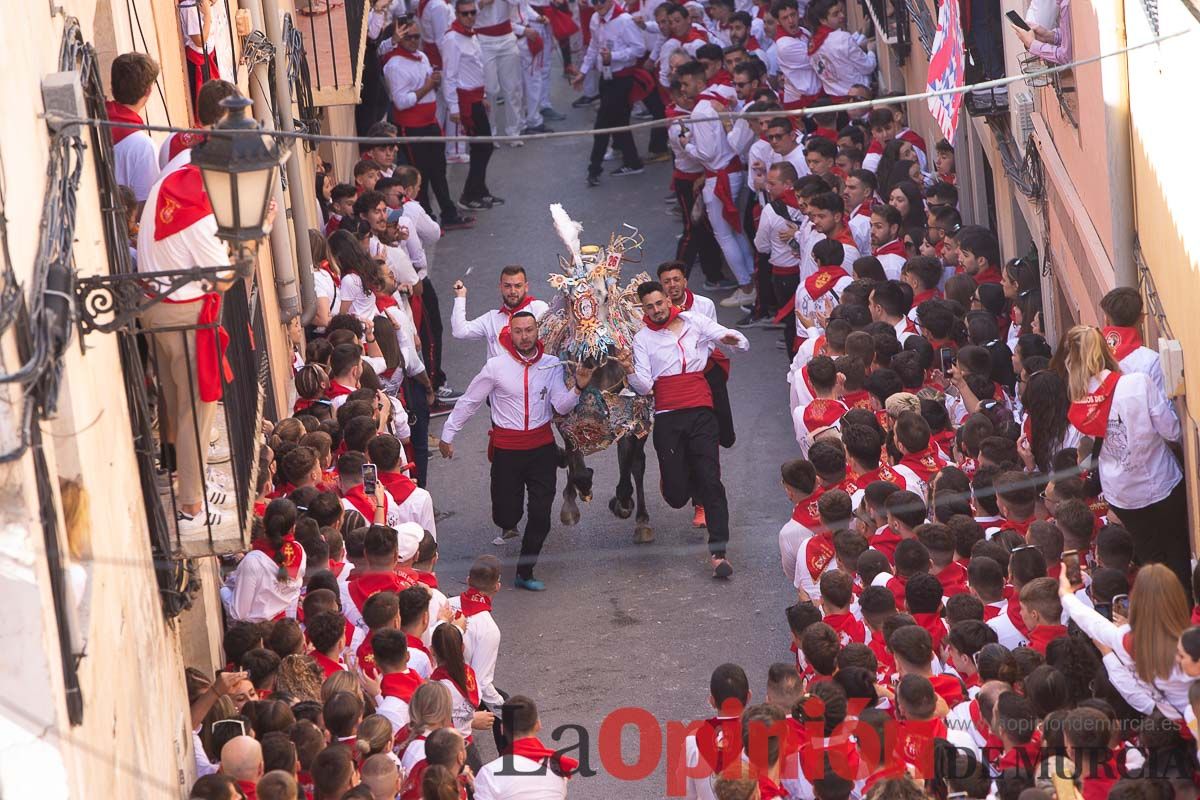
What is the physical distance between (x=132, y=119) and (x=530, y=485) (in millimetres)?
4627

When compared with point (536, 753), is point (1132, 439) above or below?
above

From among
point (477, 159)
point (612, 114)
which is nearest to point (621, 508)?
point (477, 159)

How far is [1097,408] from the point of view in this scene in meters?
8.68

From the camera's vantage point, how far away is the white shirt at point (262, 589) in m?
8.87

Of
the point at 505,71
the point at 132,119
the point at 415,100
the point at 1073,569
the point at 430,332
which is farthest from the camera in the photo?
the point at 505,71

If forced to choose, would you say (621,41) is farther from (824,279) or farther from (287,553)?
(287,553)

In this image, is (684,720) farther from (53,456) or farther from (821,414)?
(53,456)

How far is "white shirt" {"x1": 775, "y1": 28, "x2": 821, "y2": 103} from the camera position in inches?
729

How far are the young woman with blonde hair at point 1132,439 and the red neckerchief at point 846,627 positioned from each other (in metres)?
1.37

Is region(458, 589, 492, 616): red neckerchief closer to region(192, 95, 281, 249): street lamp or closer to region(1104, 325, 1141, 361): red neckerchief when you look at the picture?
region(1104, 325, 1141, 361): red neckerchief

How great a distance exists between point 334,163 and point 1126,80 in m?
10.2

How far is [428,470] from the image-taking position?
13.8 metres

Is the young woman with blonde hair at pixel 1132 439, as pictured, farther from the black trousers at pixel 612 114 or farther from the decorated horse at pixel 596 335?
the black trousers at pixel 612 114

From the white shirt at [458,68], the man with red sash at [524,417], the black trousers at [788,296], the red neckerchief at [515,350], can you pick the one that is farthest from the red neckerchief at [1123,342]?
the white shirt at [458,68]
